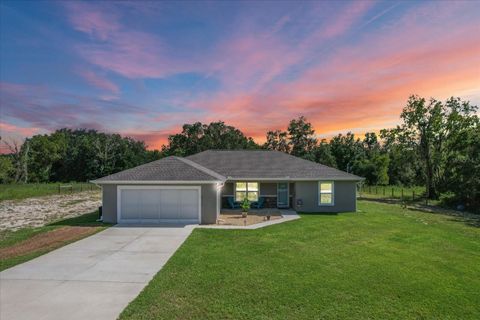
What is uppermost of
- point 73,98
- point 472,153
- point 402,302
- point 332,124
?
point 73,98

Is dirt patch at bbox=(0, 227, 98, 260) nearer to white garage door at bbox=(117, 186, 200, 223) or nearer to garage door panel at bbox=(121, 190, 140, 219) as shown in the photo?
garage door panel at bbox=(121, 190, 140, 219)

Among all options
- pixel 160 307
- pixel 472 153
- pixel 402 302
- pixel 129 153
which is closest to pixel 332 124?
pixel 472 153

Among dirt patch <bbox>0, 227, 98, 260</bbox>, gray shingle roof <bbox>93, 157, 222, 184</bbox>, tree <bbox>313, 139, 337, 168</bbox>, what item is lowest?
dirt patch <bbox>0, 227, 98, 260</bbox>

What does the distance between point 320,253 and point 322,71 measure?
42.5ft

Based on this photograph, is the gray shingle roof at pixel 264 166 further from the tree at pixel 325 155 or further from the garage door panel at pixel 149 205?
the tree at pixel 325 155

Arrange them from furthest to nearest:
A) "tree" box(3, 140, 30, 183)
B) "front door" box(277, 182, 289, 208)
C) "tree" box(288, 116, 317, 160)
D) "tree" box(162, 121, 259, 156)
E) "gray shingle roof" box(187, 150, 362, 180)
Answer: "tree" box(162, 121, 259, 156) → "tree" box(288, 116, 317, 160) → "tree" box(3, 140, 30, 183) → "front door" box(277, 182, 289, 208) → "gray shingle roof" box(187, 150, 362, 180)

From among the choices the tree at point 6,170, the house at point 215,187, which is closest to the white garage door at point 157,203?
the house at point 215,187

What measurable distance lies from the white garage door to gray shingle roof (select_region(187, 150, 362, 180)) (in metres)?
5.12

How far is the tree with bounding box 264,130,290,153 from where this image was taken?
58.0 meters

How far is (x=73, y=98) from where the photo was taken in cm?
2703

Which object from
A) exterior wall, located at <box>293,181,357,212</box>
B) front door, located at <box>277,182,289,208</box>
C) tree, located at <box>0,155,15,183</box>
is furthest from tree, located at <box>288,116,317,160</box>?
tree, located at <box>0,155,15,183</box>

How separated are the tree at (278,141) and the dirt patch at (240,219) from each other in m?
41.7

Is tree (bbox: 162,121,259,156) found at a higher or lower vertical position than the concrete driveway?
higher

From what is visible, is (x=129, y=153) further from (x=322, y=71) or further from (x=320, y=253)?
(x=320, y=253)
